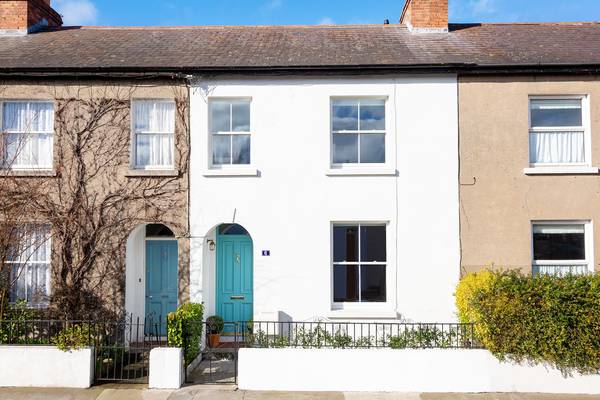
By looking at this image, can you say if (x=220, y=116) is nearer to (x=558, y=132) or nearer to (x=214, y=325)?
(x=214, y=325)

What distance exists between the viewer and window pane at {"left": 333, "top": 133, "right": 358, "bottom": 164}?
Answer: 1045cm

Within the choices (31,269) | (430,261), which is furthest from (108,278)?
(430,261)

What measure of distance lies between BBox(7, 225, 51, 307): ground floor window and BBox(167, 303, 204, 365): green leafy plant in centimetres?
374

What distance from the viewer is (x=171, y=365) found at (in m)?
7.90

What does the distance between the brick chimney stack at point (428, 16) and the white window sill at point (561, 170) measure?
472 centimetres

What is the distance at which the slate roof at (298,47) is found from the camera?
10.3 metres

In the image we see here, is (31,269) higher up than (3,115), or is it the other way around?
Result: (3,115)

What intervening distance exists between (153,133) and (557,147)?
9.08 meters

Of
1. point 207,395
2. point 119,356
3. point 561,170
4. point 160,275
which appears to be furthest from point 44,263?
point 561,170

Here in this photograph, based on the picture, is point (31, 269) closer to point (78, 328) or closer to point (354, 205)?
A: point (78, 328)

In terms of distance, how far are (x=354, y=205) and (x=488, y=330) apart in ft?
12.3

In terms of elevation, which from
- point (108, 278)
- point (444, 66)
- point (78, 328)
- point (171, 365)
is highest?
point (444, 66)

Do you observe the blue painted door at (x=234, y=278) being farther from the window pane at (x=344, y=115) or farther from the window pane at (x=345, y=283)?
the window pane at (x=344, y=115)

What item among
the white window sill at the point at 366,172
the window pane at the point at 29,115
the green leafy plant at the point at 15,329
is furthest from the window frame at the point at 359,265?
the window pane at the point at 29,115
